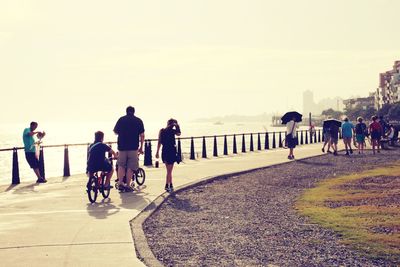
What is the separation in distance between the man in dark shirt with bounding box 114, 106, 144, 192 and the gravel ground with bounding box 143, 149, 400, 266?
4.27ft

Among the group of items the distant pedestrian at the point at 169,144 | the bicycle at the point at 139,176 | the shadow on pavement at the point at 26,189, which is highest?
the distant pedestrian at the point at 169,144

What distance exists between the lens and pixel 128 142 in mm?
13352

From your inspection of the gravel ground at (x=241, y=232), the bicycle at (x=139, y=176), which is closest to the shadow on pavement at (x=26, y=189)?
the bicycle at (x=139, y=176)

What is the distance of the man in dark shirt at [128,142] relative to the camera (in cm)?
1326

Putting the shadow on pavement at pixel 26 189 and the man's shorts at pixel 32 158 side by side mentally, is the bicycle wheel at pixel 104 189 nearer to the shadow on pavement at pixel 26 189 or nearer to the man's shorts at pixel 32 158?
the shadow on pavement at pixel 26 189

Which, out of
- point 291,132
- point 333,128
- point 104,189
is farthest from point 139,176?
point 333,128

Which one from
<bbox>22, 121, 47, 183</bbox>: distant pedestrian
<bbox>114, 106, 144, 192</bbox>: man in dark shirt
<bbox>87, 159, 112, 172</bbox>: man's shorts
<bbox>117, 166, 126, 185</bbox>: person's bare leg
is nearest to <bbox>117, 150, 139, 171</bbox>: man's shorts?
<bbox>114, 106, 144, 192</bbox>: man in dark shirt

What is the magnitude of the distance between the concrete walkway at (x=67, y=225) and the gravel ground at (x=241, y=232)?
1.65 feet

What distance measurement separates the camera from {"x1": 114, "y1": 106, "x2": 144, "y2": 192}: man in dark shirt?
1326cm

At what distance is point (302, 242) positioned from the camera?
822cm

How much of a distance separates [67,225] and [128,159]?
4.54 m

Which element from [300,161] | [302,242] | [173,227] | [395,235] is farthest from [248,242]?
[300,161]

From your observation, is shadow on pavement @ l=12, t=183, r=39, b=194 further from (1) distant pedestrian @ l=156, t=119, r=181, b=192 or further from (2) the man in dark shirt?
(1) distant pedestrian @ l=156, t=119, r=181, b=192

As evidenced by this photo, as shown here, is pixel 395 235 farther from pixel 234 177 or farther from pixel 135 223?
pixel 234 177
